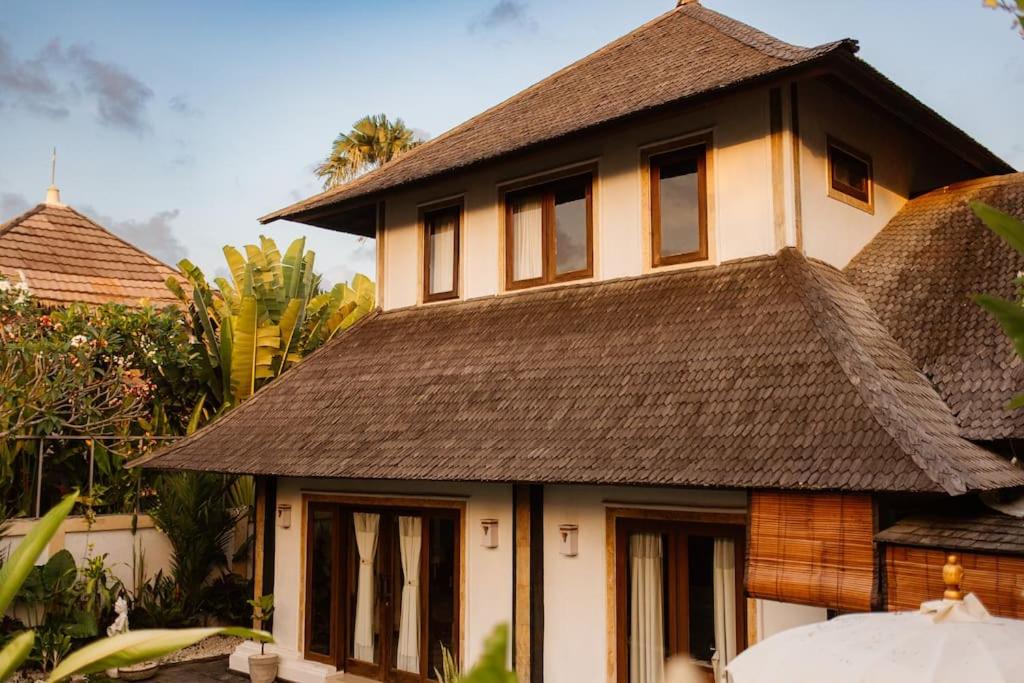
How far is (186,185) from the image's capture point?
15.0 meters

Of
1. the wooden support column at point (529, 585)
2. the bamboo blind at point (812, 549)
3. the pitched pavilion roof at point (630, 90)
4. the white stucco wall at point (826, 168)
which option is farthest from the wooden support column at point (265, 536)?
the white stucco wall at point (826, 168)

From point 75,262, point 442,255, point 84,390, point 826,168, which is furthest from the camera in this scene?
point 75,262

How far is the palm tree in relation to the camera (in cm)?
2750

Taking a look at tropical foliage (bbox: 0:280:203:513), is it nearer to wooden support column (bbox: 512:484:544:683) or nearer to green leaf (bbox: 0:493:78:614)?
wooden support column (bbox: 512:484:544:683)

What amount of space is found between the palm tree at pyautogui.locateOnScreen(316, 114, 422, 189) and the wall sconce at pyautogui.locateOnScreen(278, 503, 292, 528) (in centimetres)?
1764

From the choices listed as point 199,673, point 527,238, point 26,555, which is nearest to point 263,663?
point 199,673

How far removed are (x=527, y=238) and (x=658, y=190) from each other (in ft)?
5.95

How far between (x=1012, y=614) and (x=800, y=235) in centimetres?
425

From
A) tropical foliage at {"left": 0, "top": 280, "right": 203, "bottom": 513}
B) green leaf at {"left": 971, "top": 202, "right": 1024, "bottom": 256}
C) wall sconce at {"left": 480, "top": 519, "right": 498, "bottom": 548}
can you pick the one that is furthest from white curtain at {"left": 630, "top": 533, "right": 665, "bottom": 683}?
tropical foliage at {"left": 0, "top": 280, "right": 203, "bottom": 513}

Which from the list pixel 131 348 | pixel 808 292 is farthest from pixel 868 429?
pixel 131 348

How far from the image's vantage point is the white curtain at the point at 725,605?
7648mm

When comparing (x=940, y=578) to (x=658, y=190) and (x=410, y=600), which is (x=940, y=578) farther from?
(x=410, y=600)

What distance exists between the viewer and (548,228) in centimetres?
1057

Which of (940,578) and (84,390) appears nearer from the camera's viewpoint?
(940,578)
